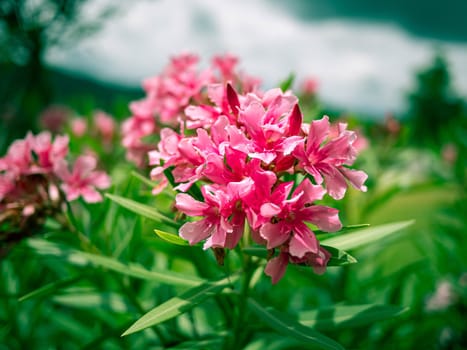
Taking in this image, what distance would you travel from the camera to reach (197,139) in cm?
83

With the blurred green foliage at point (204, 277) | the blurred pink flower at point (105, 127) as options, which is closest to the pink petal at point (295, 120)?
the blurred green foliage at point (204, 277)

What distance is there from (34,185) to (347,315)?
0.93 metres

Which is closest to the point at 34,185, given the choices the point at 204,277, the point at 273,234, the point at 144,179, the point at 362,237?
the point at 144,179

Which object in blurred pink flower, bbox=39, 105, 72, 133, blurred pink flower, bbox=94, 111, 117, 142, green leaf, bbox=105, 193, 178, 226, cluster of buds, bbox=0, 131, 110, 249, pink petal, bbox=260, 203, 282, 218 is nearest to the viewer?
pink petal, bbox=260, 203, 282, 218

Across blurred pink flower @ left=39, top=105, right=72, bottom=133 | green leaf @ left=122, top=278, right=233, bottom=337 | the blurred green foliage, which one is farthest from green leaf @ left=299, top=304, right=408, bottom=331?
blurred pink flower @ left=39, top=105, right=72, bottom=133

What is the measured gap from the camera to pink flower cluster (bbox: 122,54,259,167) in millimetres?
1324

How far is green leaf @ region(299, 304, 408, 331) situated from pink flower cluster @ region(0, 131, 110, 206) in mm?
699

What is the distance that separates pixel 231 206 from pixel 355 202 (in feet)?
4.84

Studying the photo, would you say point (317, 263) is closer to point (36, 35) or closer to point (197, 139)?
point (197, 139)

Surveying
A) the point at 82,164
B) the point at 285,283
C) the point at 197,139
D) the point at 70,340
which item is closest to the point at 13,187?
the point at 82,164

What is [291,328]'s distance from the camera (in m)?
0.92

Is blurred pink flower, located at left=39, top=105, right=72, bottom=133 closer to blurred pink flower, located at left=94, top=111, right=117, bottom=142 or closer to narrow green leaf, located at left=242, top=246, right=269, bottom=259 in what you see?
blurred pink flower, located at left=94, top=111, right=117, bottom=142

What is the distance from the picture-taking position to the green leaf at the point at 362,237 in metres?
1.01

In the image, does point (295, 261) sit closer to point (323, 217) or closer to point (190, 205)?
point (323, 217)
